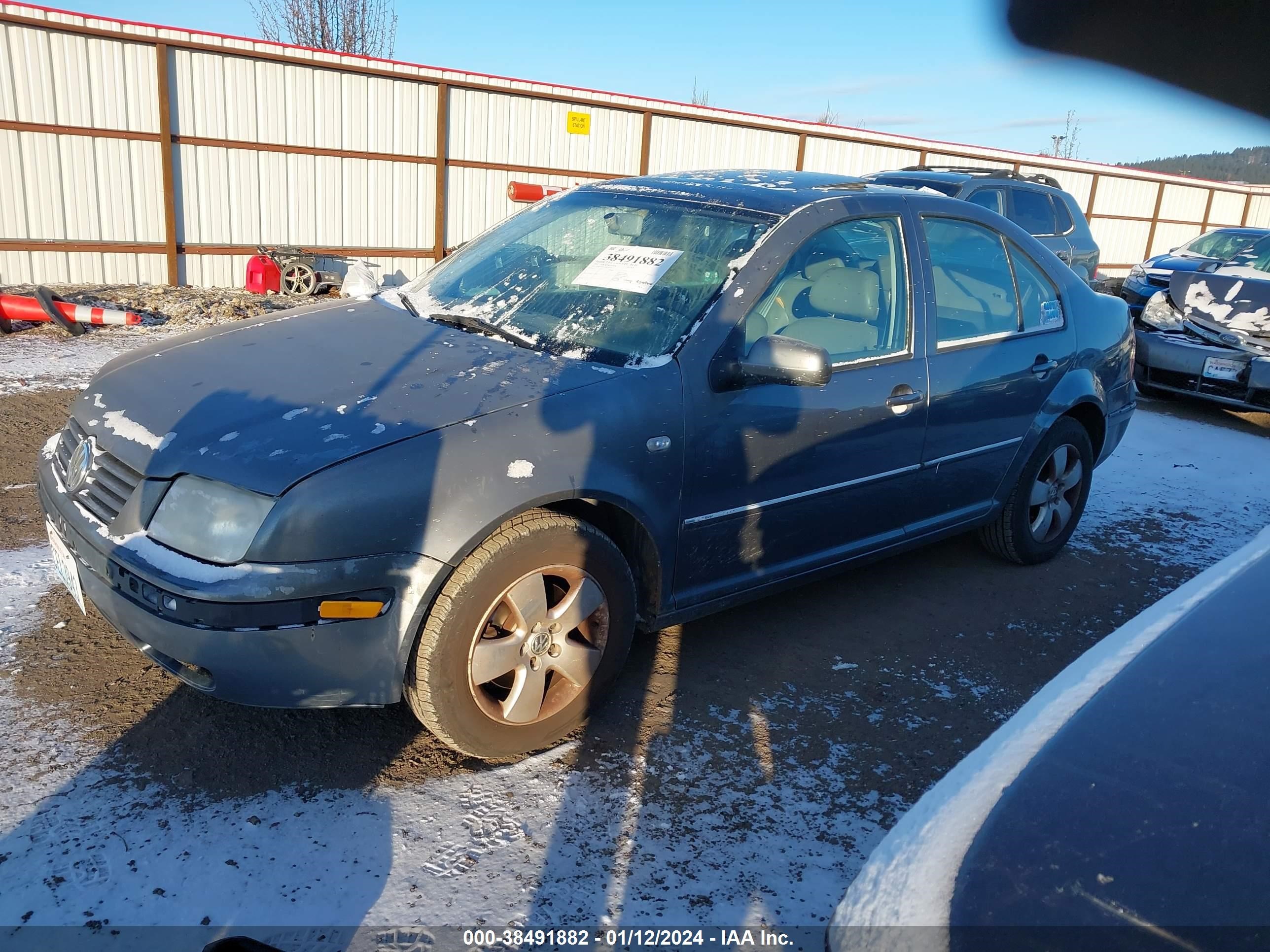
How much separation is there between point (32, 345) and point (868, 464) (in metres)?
7.32

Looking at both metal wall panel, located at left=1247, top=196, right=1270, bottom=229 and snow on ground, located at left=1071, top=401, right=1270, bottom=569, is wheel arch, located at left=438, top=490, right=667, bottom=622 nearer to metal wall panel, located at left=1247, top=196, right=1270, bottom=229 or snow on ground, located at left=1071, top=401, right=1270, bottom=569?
snow on ground, located at left=1071, top=401, right=1270, bottom=569

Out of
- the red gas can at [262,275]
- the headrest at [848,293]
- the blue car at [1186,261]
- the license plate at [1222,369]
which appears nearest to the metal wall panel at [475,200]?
the red gas can at [262,275]

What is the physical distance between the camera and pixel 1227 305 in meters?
7.81

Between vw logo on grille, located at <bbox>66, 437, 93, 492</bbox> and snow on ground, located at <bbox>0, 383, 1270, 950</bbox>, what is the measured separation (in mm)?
692

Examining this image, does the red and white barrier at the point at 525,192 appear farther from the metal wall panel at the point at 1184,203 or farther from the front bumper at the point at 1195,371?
the metal wall panel at the point at 1184,203

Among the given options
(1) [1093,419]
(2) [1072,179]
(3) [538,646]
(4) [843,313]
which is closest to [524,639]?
(3) [538,646]

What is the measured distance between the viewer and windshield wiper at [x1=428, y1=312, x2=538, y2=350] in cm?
315

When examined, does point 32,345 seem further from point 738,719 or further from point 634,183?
point 738,719

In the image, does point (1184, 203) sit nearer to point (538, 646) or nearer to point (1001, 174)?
point (1001, 174)

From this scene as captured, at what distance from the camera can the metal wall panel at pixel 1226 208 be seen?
2573cm

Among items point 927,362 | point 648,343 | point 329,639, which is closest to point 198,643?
point 329,639

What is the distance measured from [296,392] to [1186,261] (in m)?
12.2

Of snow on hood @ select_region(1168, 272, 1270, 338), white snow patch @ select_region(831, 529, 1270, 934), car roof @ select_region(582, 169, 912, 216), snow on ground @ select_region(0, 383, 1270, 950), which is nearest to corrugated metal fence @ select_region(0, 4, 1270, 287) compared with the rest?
snow on hood @ select_region(1168, 272, 1270, 338)

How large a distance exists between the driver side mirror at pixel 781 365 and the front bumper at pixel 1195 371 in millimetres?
6052
